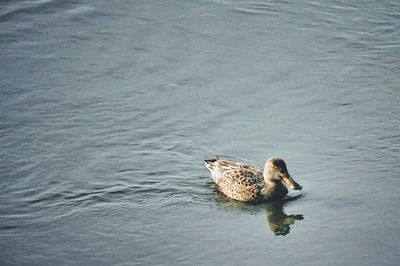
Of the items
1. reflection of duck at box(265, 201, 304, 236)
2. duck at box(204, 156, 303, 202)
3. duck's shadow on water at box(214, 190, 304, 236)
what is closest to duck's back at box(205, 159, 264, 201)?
duck at box(204, 156, 303, 202)

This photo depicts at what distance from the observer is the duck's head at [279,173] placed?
1156 cm

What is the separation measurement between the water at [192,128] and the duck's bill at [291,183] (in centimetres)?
21

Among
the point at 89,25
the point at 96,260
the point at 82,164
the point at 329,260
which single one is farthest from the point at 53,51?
the point at 329,260

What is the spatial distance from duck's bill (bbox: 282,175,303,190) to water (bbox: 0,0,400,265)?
8.4 inches

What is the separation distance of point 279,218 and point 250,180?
0.81 m

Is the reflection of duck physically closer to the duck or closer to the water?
the water

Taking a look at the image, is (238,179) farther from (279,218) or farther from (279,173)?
(279,218)

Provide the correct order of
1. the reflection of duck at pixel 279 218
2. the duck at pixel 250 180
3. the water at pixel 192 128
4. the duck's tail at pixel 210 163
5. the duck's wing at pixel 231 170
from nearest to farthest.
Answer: the water at pixel 192 128 < the reflection of duck at pixel 279 218 < the duck at pixel 250 180 < the duck's wing at pixel 231 170 < the duck's tail at pixel 210 163

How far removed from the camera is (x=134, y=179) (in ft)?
39.5

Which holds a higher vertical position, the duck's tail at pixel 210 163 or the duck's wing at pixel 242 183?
the duck's tail at pixel 210 163

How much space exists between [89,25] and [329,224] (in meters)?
7.99

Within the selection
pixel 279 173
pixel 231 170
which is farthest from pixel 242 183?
pixel 279 173

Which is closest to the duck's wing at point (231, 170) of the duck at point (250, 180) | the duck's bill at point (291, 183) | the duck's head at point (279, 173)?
the duck at point (250, 180)

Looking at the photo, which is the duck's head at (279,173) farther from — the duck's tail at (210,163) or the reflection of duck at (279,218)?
the duck's tail at (210,163)
